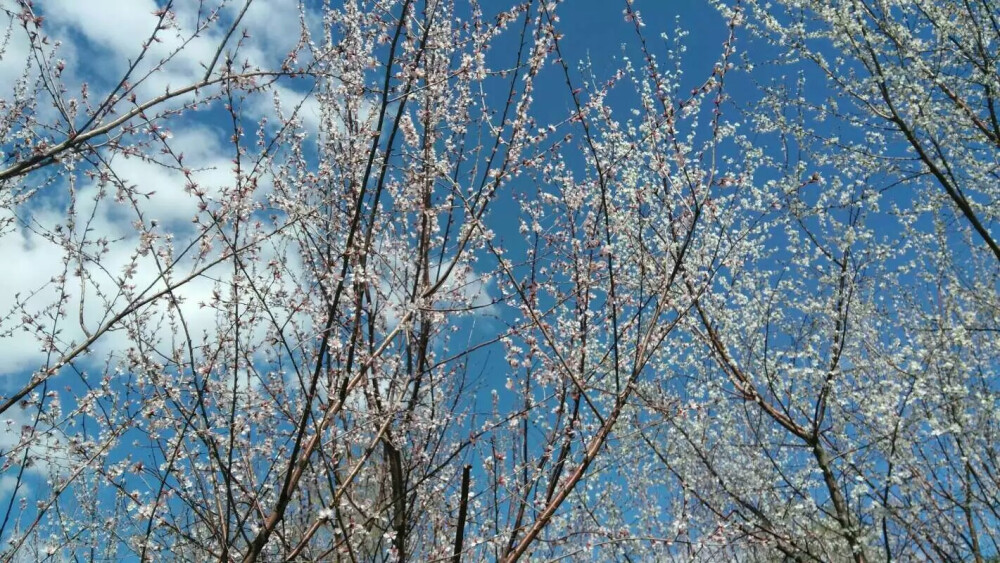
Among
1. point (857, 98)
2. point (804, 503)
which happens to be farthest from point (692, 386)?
point (857, 98)

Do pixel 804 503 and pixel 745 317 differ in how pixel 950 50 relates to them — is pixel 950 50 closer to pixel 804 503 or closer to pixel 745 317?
pixel 745 317

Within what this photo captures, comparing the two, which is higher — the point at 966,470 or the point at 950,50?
the point at 950,50

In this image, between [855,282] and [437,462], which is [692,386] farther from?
[437,462]

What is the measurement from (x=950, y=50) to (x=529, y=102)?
3620 mm

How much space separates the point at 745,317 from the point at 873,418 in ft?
3.67

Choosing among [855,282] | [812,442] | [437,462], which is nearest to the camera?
[437,462]

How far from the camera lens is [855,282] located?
195 inches

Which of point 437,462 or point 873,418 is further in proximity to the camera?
point 873,418

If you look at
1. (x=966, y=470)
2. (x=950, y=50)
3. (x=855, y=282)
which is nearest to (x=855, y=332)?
(x=855, y=282)

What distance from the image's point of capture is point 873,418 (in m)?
4.74

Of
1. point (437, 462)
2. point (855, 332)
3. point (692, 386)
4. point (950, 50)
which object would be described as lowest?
point (437, 462)

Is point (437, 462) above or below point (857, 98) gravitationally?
below

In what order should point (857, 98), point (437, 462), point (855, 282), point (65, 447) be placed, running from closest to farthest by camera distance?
1. point (65, 447)
2. point (437, 462)
3. point (855, 282)
4. point (857, 98)

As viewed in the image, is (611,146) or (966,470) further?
(966,470)
